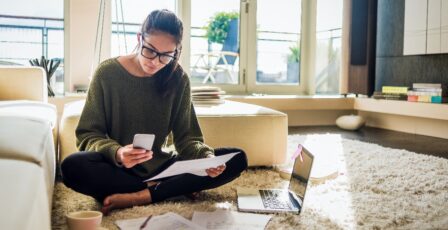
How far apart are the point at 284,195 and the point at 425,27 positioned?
289 cm

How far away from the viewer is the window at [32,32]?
163 inches

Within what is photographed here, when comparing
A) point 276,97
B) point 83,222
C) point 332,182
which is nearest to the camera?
point 83,222

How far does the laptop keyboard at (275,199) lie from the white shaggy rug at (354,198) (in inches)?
3.0

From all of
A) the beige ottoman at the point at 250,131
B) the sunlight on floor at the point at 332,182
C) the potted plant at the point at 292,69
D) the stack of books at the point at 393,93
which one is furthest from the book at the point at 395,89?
the beige ottoman at the point at 250,131

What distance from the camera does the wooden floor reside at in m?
3.37

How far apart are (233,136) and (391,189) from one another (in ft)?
2.60

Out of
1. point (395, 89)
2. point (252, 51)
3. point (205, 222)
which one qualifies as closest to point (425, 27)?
point (395, 89)

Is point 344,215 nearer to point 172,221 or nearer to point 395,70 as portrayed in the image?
point 172,221

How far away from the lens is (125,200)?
1.71 meters

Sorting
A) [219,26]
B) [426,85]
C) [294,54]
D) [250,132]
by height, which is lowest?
[250,132]

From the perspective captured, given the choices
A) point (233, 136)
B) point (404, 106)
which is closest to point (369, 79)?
point (404, 106)

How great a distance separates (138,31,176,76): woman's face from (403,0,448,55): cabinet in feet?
10.1

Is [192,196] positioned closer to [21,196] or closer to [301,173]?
[301,173]

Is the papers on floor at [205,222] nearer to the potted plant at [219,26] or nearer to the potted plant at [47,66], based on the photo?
the potted plant at [47,66]
